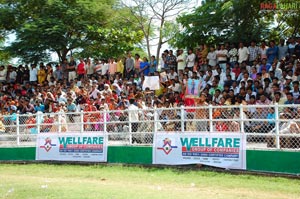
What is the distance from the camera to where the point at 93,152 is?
45.1ft

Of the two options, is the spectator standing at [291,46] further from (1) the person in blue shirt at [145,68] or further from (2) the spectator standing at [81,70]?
(2) the spectator standing at [81,70]

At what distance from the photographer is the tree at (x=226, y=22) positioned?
58.6 feet

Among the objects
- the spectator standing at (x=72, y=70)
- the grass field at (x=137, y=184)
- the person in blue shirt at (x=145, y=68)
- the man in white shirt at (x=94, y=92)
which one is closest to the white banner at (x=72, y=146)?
the grass field at (x=137, y=184)

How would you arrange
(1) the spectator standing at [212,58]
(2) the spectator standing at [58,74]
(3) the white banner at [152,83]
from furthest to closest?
(2) the spectator standing at [58,74] → (3) the white banner at [152,83] → (1) the spectator standing at [212,58]

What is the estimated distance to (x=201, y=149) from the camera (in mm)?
11703

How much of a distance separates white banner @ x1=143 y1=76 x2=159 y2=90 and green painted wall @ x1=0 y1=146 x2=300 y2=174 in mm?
4612

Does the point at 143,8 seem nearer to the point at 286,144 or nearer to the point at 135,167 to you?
the point at 135,167

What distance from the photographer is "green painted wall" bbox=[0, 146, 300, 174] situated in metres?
10.2

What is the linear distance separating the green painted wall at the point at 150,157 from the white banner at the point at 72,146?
0.32 metres

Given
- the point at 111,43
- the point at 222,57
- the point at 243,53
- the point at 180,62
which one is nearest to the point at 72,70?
the point at 111,43

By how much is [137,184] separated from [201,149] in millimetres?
2283

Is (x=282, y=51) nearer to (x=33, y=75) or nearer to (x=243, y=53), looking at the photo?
(x=243, y=53)

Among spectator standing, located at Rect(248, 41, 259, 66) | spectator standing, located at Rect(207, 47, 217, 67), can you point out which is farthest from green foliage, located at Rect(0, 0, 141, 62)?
spectator standing, located at Rect(248, 41, 259, 66)

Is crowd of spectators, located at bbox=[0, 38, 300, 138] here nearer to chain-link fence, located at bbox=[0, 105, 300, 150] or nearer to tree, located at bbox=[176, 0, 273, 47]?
chain-link fence, located at bbox=[0, 105, 300, 150]
